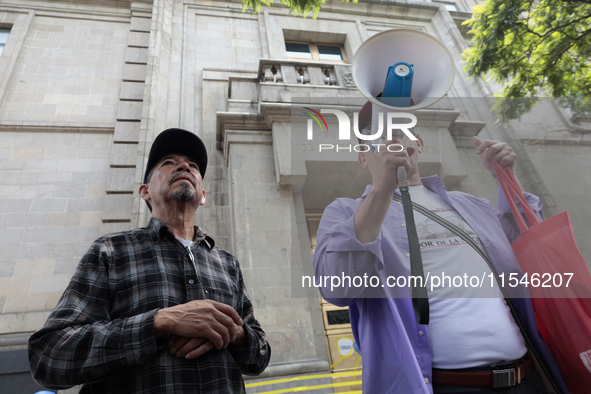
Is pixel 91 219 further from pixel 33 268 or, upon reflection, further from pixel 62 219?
pixel 33 268

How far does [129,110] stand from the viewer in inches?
260

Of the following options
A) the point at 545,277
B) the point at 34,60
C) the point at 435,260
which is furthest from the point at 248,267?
the point at 34,60

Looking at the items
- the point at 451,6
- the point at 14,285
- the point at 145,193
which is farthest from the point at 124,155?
the point at 451,6

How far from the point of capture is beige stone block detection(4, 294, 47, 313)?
468 centimetres

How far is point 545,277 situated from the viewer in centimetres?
167

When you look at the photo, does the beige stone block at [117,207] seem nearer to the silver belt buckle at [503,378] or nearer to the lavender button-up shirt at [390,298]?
the lavender button-up shirt at [390,298]

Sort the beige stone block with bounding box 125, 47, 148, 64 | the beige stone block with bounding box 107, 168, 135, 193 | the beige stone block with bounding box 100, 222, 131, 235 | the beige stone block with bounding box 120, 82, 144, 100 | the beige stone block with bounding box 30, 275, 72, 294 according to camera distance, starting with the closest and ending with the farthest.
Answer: the beige stone block with bounding box 30, 275, 72, 294
the beige stone block with bounding box 100, 222, 131, 235
the beige stone block with bounding box 107, 168, 135, 193
the beige stone block with bounding box 120, 82, 144, 100
the beige stone block with bounding box 125, 47, 148, 64

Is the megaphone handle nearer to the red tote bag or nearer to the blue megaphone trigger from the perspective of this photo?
the blue megaphone trigger

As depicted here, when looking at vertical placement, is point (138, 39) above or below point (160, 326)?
above

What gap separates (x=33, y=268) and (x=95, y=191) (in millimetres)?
1462

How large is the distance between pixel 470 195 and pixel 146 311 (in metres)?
2.00

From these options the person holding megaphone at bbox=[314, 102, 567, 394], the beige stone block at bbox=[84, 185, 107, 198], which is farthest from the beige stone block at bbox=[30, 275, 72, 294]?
the person holding megaphone at bbox=[314, 102, 567, 394]

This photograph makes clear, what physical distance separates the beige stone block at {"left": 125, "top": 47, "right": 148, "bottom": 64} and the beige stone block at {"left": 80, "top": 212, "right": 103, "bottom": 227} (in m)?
3.60

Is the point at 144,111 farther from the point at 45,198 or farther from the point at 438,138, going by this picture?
the point at 438,138
